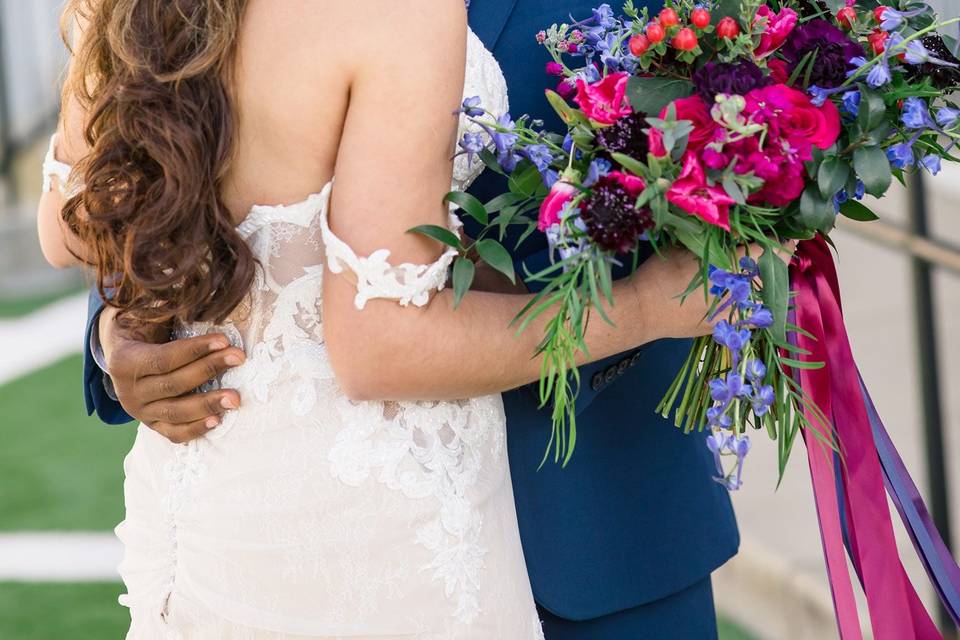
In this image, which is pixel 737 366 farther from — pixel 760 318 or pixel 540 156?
pixel 540 156

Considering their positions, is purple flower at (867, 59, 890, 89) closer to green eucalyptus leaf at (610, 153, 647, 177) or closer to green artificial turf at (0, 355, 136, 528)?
green eucalyptus leaf at (610, 153, 647, 177)

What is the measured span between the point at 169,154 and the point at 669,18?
57 centimetres

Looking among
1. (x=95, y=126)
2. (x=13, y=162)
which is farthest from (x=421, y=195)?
(x=13, y=162)

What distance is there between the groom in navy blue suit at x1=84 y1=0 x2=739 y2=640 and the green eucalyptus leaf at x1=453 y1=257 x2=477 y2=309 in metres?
0.26

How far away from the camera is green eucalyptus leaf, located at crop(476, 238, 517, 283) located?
54.1 inches

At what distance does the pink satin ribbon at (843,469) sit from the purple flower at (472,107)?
45 centimetres

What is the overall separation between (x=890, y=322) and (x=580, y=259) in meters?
3.24

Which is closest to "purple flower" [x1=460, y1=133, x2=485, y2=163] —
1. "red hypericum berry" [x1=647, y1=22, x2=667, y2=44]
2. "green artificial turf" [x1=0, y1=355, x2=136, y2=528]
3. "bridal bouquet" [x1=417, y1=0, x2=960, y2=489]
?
"bridal bouquet" [x1=417, y1=0, x2=960, y2=489]

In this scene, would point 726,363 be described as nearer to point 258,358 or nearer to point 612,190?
point 612,190

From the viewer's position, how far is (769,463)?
13.6ft

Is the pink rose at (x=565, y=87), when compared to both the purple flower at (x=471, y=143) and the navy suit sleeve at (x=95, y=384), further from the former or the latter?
the navy suit sleeve at (x=95, y=384)

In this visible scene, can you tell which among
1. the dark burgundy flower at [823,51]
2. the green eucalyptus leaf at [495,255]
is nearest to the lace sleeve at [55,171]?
the green eucalyptus leaf at [495,255]

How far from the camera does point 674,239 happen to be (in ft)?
4.66

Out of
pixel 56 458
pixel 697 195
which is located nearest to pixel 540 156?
pixel 697 195
